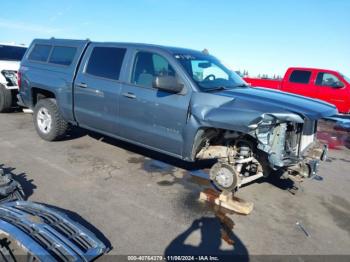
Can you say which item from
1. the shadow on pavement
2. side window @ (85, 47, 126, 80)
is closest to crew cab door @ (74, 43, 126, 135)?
side window @ (85, 47, 126, 80)

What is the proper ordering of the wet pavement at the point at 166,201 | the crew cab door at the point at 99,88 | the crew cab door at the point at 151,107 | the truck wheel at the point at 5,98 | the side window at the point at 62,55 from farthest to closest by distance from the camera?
1. the truck wheel at the point at 5,98
2. the side window at the point at 62,55
3. the crew cab door at the point at 99,88
4. the crew cab door at the point at 151,107
5. the wet pavement at the point at 166,201

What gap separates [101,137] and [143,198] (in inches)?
119

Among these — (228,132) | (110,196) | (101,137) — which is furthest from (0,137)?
→ (228,132)

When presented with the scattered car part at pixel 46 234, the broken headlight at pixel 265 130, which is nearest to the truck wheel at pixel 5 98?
the scattered car part at pixel 46 234

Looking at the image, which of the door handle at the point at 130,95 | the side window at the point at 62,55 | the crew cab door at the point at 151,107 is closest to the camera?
the crew cab door at the point at 151,107

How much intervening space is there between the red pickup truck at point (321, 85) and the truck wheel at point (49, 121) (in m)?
9.44

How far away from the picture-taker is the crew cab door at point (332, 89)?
11617mm

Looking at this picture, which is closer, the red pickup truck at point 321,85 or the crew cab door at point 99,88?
the crew cab door at point 99,88

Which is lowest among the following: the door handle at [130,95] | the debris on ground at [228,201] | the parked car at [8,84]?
the debris on ground at [228,201]

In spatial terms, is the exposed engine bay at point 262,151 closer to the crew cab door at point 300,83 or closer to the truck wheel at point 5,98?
the truck wheel at point 5,98

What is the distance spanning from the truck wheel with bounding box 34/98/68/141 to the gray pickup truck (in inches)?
0.7

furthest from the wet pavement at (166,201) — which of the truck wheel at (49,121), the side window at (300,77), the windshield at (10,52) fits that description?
the side window at (300,77)

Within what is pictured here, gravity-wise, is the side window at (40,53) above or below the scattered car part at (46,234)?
above

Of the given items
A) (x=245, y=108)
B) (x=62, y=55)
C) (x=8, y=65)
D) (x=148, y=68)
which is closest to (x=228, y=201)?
(x=245, y=108)
